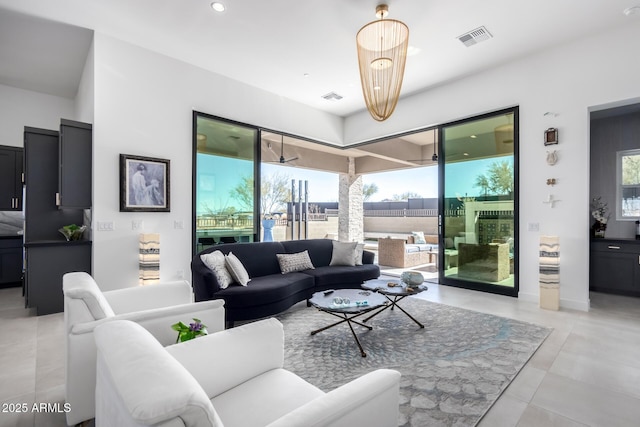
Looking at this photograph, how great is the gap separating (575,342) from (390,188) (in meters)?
11.3

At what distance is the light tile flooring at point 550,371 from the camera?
6.40ft

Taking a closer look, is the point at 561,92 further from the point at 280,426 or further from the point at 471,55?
the point at 280,426

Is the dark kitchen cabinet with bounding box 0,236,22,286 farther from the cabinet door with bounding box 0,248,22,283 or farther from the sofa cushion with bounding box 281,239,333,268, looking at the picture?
the sofa cushion with bounding box 281,239,333,268

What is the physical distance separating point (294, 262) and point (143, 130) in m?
2.87

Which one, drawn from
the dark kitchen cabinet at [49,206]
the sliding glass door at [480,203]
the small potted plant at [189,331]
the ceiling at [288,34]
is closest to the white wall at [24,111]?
the ceiling at [288,34]

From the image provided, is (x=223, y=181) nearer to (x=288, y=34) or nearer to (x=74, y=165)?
(x=74, y=165)

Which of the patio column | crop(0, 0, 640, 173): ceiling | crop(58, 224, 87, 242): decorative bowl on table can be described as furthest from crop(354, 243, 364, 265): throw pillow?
the patio column

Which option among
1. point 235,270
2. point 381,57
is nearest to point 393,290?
point 235,270

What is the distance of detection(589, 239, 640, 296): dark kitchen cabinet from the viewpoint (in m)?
4.71

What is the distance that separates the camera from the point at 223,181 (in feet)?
17.4

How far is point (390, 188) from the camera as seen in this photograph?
14.1 metres

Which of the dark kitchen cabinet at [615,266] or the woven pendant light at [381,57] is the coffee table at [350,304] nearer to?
the woven pendant light at [381,57]

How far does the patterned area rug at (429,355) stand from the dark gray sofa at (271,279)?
35 cm

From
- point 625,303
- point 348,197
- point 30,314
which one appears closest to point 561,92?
point 625,303
